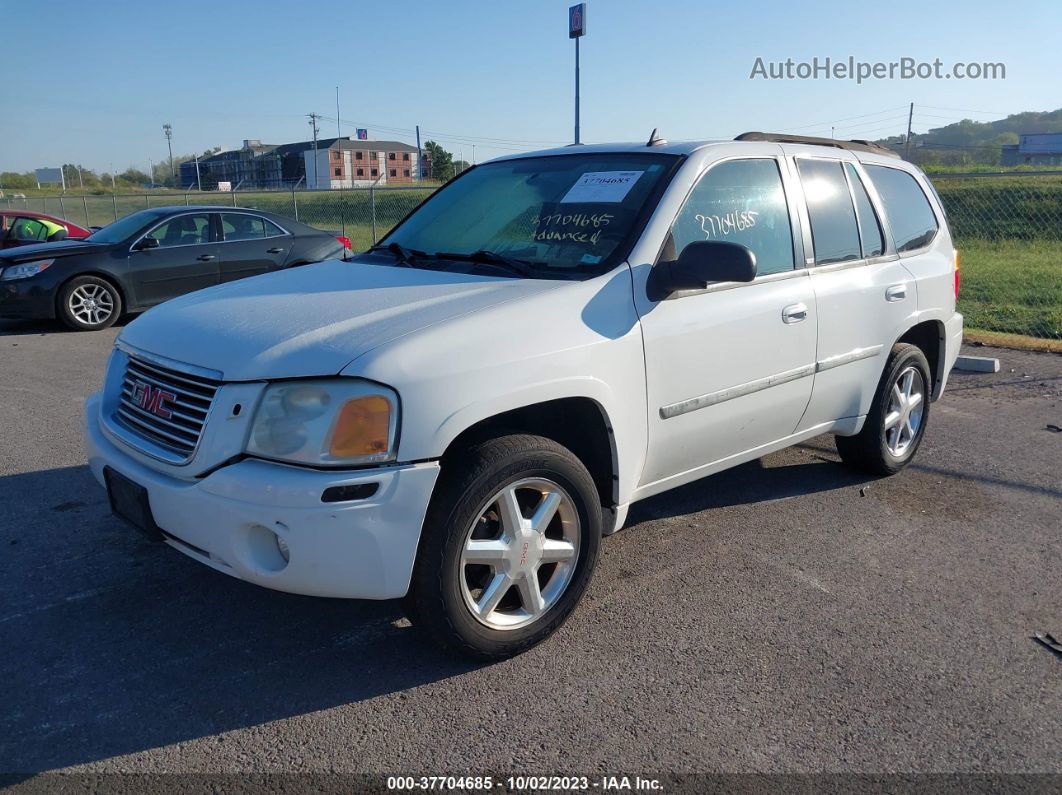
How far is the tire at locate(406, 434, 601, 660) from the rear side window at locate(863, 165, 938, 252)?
2741mm

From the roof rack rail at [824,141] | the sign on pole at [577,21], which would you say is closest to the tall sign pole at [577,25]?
the sign on pole at [577,21]

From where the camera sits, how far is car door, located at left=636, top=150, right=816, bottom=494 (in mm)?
3459

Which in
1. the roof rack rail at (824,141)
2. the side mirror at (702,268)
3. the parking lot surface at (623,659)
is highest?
the roof rack rail at (824,141)

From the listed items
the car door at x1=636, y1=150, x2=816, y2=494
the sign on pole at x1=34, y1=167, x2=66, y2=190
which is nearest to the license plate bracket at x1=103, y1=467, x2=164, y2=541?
the car door at x1=636, y1=150, x2=816, y2=494

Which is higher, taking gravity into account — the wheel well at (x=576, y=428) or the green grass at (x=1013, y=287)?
the wheel well at (x=576, y=428)

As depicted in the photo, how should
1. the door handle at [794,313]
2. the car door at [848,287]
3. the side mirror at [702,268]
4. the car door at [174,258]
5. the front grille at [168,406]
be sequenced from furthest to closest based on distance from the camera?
the car door at [174,258] → the car door at [848,287] → the door handle at [794,313] → the side mirror at [702,268] → the front grille at [168,406]

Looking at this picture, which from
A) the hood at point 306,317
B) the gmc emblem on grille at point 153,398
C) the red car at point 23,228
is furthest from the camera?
the red car at point 23,228

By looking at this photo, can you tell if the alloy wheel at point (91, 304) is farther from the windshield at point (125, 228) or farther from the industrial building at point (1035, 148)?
the industrial building at point (1035, 148)

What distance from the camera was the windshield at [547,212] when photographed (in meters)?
3.53

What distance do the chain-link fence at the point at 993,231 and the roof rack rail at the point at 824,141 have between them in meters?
4.76

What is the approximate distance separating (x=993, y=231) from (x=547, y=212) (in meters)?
21.6

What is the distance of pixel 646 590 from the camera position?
3.63 m

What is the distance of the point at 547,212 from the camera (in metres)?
3.82

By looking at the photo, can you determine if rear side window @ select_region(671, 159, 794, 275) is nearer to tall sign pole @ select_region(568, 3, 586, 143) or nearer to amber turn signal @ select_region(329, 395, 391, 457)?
amber turn signal @ select_region(329, 395, 391, 457)
